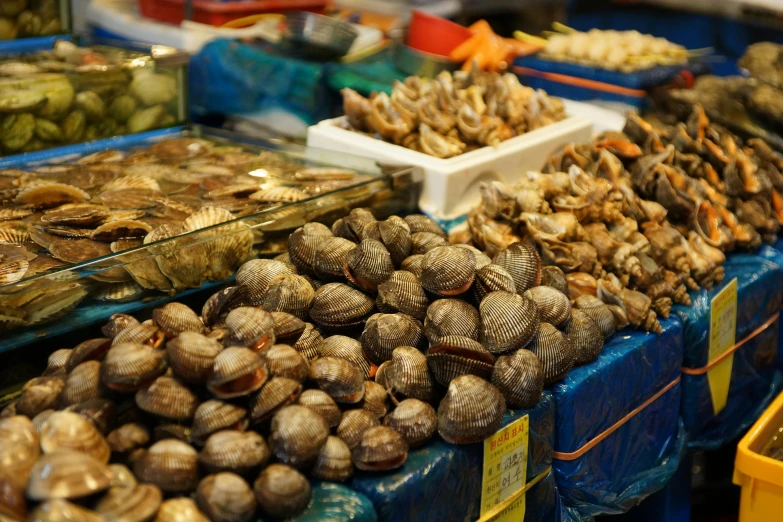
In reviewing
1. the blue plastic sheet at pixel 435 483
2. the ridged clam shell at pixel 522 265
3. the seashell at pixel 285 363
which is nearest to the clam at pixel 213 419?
the seashell at pixel 285 363

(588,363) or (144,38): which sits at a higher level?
(144,38)

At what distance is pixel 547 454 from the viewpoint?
1963mm

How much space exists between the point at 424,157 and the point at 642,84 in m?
1.53

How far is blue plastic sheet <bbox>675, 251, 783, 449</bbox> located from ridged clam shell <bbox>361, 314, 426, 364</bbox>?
3.26 feet

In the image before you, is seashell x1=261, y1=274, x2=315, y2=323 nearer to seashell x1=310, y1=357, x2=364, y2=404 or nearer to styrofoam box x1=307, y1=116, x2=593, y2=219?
seashell x1=310, y1=357, x2=364, y2=404

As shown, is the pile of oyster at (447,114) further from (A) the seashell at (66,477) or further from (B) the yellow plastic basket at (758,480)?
(A) the seashell at (66,477)

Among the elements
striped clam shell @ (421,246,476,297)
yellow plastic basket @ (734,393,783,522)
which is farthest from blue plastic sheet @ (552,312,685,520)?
striped clam shell @ (421,246,476,297)

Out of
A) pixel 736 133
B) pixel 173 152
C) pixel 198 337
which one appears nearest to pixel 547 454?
pixel 198 337

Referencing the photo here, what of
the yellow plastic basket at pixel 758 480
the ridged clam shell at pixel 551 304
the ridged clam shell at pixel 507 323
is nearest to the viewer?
the ridged clam shell at pixel 507 323

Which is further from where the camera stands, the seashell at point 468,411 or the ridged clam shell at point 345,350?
the ridged clam shell at point 345,350

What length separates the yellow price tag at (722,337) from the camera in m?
2.52

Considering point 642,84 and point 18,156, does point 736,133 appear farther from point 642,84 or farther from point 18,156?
point 18,156

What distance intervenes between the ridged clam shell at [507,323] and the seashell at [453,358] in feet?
0.25

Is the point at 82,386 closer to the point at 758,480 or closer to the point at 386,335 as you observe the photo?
the point at 386,335
